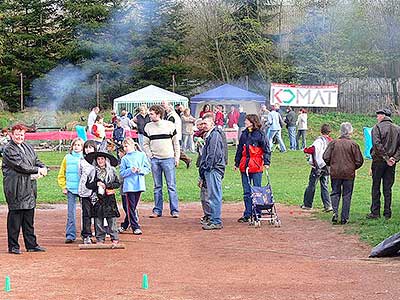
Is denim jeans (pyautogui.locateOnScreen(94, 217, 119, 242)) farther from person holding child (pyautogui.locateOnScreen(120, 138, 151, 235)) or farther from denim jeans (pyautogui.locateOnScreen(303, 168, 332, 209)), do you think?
denim jeans (pyautogui.locateOnScreen(303, 168, 332, 209))

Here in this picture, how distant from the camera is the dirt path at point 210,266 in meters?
8.40

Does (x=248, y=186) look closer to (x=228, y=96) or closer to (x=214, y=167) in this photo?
(x=214, y=167)

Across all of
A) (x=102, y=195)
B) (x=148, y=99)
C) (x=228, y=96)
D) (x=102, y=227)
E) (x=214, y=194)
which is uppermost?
(x=228, y=96)

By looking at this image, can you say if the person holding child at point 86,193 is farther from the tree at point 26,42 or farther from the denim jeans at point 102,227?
the tree at point 26,42

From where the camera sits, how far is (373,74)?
44.9 metres

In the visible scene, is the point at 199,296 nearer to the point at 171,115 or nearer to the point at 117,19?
the point at 171,115

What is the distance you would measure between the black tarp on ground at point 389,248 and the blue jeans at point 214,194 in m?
3.28

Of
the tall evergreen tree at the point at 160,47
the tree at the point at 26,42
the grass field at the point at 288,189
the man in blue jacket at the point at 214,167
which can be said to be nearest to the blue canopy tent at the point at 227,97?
the grass field at the point at 288,189

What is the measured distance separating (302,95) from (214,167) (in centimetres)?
2416

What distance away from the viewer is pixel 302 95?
1453 inches

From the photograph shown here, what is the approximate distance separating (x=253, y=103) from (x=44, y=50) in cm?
1408

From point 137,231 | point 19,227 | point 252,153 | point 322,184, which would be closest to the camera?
point 19,227

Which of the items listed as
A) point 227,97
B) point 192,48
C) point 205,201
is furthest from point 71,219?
point 192,48

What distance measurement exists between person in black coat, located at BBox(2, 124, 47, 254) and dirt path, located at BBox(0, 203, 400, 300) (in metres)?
0.35
